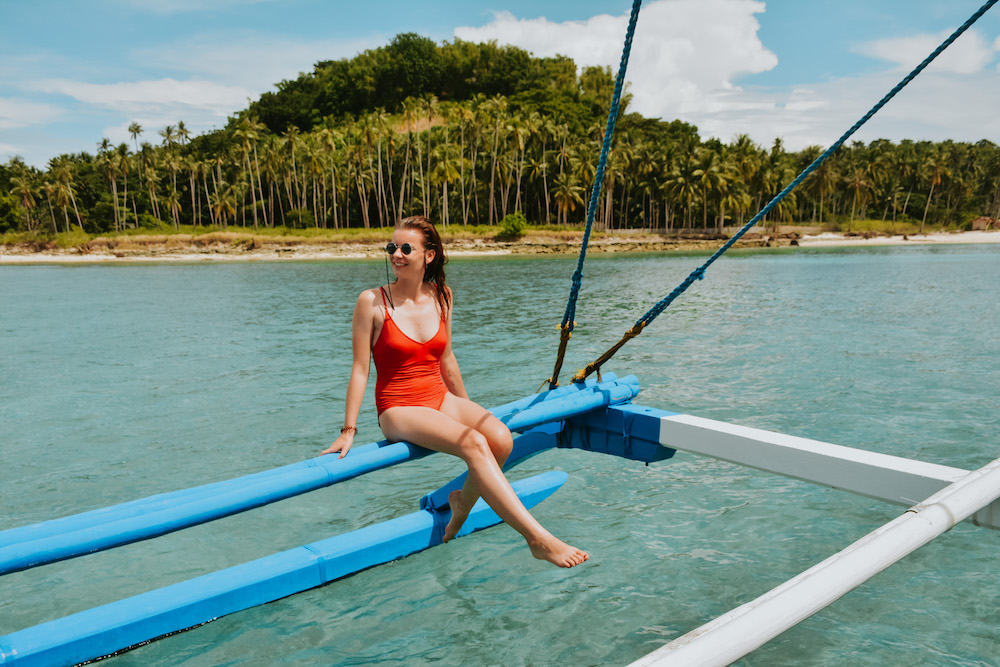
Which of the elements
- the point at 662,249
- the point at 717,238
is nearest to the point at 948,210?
the point at 717,238

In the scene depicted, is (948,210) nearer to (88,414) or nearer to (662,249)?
(662,249)

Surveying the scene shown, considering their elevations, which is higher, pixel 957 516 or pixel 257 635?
pixel 957 516

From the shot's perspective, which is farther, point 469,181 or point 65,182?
point 469,181

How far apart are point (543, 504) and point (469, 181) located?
229 feet

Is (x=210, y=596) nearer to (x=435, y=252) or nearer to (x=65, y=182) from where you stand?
(x=435, y=252)

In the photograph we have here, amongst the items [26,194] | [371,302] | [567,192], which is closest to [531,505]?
[371,302]

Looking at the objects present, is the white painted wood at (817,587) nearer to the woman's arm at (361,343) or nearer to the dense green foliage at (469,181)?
the woman's arm at (361,343)

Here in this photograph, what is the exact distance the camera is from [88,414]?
30.1 feet

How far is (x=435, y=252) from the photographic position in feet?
13.3

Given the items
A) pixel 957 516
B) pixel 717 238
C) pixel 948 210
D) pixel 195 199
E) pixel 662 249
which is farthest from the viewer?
pixel 948 210

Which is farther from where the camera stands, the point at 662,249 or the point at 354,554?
the point at 662,249

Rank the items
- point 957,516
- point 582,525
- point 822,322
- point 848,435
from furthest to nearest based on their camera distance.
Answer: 1. point 822,322
2. point 848,435
3. point 582,525
4. point 957,516

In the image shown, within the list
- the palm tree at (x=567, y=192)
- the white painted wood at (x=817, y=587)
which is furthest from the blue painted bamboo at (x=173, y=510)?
the palm tree at (x=567, y=192)

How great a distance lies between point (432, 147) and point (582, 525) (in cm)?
7115
